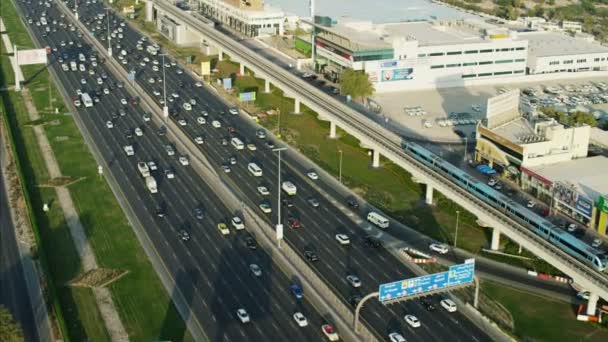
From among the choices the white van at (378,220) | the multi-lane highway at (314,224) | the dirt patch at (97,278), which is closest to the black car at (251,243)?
the multi-lane highway at (314,224)

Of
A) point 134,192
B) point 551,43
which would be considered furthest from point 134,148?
point 551,43

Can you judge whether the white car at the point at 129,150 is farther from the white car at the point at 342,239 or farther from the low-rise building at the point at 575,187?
the low-rise building at the point at 575,187

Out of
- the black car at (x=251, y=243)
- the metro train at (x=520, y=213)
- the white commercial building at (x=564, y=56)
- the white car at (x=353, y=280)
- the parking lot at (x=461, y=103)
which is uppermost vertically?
the white commercial building at (x=564, y=56)

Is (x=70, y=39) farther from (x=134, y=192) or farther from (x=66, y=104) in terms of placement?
(x=134, y=192)

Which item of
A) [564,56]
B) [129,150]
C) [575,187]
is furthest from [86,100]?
[564,56]

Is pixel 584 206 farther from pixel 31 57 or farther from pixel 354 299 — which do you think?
pixel 31 57
